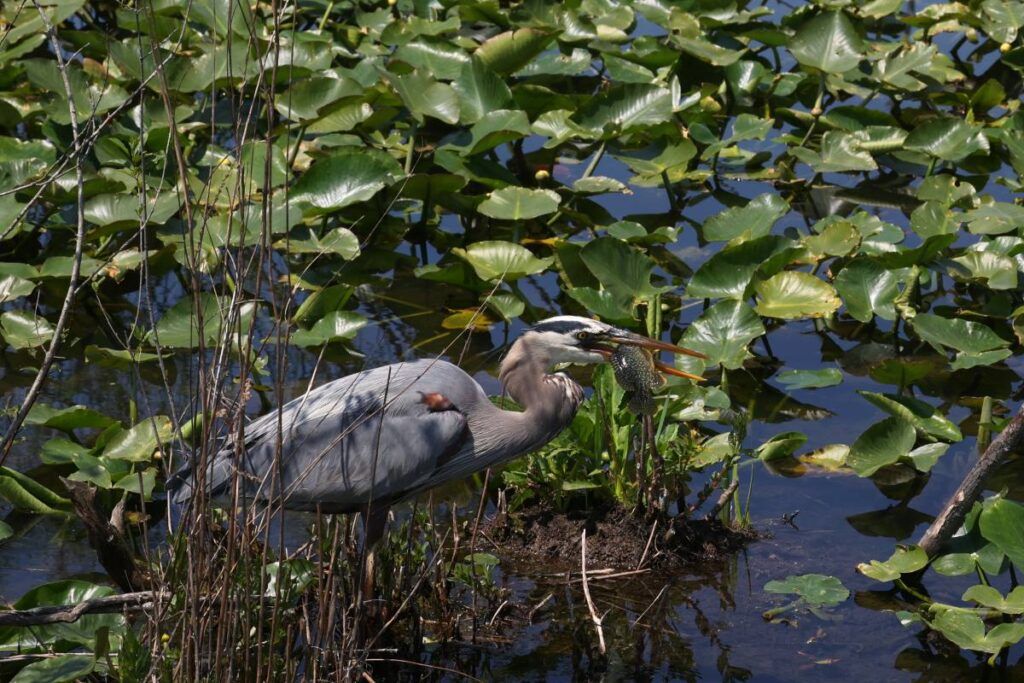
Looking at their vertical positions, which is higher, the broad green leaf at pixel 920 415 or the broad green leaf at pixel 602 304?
the broad green leaf at pixel 602 304

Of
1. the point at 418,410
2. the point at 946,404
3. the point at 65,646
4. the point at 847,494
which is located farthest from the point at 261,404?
the point at 946,404

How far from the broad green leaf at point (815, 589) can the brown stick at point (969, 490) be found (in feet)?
0.91

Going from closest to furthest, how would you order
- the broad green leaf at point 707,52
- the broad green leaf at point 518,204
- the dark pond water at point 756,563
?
1. the dark pond water at point 756,563
2. the broad green leaf at point 518,204
3. the broad green leaf at point 707,52

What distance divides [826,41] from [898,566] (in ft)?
12.8

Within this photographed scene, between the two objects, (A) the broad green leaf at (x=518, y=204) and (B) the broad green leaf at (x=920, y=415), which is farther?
(A) the broad green leaf at (x=518, y=204)

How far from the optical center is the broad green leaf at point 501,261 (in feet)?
16.9

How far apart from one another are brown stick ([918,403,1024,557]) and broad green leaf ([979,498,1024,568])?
224 mm

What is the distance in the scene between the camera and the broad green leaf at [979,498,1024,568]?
11.4 feet

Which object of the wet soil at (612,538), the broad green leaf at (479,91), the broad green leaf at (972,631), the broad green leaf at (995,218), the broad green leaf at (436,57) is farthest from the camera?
the broad green leaf at (436,57)

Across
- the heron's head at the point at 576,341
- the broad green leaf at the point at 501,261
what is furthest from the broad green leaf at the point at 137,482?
the broad green leaf at the point at 501,261

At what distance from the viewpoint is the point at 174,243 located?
5.28m

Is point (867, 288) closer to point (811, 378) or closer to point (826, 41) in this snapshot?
point (811, 378)

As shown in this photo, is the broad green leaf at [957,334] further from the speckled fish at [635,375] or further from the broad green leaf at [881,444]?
the speckled fish at [635,375]

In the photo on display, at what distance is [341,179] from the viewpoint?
5469mm
